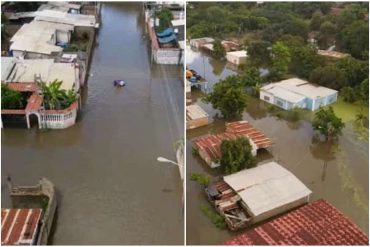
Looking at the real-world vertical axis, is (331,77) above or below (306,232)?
above

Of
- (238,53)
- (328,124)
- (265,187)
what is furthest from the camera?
(238,53)

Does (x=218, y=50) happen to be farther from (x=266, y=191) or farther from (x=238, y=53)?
(x=266, y=191)

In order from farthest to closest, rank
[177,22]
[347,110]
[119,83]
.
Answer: [177,22] < [119,83] < [347,110]

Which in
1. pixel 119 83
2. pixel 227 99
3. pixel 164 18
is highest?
pixel 164 18

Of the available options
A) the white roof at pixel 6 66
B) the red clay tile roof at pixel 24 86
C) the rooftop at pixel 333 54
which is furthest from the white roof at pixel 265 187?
the rooftop at pixel 333 54

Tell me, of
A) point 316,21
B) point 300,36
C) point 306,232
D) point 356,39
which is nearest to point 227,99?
point 306,232

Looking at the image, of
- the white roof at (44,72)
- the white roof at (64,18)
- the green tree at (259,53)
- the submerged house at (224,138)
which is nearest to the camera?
the submerged house at (224,138)

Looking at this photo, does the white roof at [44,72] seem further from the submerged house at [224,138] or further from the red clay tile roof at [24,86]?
the submerged house at [224,138]
